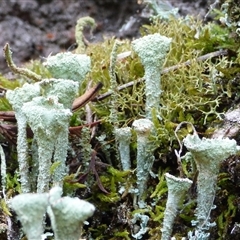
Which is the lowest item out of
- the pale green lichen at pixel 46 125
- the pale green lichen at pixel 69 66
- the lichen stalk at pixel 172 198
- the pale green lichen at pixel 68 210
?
the lichen stalk at pixel 172 198

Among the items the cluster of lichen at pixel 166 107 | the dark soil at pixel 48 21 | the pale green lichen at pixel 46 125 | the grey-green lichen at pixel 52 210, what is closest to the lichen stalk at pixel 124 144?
the cluster of lichen at pixel 166 107

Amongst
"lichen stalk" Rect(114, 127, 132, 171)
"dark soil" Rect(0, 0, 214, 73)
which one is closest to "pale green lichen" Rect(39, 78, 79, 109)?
"lichen stalk" Rect(114, 127, 132, 171)

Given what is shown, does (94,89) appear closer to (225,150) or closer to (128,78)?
(128,78)

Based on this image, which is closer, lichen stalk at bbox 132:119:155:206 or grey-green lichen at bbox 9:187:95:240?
grey-green lichen at bbox 9:187:95:240

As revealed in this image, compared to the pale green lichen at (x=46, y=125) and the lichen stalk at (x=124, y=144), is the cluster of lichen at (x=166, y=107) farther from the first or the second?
the pale green lichen at (x=46, y=125)

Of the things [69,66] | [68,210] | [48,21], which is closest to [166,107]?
[69,66]

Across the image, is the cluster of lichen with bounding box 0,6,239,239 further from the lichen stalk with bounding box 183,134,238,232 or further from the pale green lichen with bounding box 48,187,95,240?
the pale green lichen with bounding box 48,187,95,240
